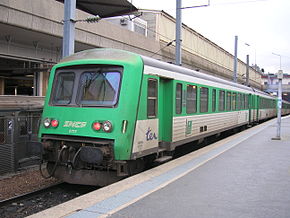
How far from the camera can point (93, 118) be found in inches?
262

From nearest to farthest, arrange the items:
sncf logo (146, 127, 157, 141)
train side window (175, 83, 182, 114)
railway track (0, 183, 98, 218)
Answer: railway track (0, 183, 98, 218) < sncf logo (146, 127, 157, 141) < train side window (175, 83, 182, 114)

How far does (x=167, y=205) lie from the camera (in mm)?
4918

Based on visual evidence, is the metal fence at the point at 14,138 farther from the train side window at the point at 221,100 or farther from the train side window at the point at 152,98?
the train side window at the point at 221,100

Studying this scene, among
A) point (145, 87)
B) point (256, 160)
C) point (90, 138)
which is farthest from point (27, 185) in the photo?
point (256, 160)

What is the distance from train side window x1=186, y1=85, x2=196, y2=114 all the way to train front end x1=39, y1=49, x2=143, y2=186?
312 cm

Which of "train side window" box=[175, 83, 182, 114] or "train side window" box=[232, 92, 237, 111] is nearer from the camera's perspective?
"train side window" box=[175, 83, 182, 114]

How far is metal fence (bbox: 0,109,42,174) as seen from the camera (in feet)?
29.5

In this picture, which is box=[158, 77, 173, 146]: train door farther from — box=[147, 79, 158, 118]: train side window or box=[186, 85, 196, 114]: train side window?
box=[186, 85, 196, 114]: train side window

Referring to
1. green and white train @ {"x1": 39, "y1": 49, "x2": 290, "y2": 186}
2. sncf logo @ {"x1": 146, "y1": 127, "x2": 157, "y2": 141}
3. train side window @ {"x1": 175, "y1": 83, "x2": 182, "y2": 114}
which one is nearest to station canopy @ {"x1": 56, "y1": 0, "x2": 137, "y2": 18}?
train side window @ {"x1": 175, "y1": 83, "x2": 182, "y2": 114}

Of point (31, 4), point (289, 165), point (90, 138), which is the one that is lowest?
point (289, 165)

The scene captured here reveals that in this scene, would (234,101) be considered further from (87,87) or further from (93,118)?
(93,118)

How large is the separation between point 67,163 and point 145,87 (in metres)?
2.24

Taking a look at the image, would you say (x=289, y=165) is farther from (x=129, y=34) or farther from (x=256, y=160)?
(x=129, y=34)

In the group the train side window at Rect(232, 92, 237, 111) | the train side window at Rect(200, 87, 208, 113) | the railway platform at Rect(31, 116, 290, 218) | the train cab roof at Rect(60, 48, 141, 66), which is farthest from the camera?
the train side window at Rect(232, 92, 237, 111)
